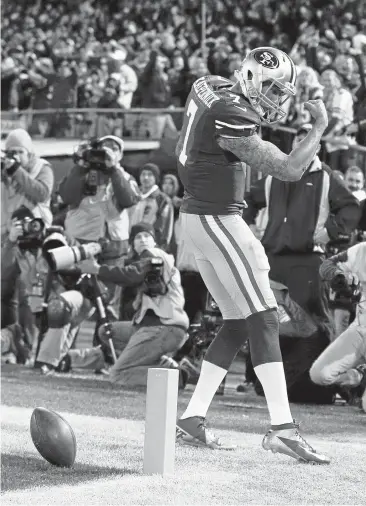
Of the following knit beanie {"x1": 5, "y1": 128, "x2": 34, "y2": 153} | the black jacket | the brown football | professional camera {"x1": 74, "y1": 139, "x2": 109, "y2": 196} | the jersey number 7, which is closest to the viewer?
the brown football

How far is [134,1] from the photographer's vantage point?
1043 inches

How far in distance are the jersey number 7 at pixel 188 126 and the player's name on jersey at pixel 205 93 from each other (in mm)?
62

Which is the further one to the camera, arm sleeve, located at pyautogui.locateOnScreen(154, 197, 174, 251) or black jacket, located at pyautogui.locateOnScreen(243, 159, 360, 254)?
arm sleeve, located at pyautogui.locateOnScreen(154, 197, 174, 251)

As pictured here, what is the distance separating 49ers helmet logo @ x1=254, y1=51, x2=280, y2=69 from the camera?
19.0 ft

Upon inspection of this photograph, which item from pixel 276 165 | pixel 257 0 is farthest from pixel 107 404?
pixel 257 0

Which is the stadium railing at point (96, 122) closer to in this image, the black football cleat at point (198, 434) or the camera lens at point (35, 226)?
the camera lens at point (35, 226)

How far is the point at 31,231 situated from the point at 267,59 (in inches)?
205

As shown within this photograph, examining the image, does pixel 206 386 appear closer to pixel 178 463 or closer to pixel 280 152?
pixel 178 463

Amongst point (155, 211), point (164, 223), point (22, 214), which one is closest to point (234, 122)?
point (22, 214)

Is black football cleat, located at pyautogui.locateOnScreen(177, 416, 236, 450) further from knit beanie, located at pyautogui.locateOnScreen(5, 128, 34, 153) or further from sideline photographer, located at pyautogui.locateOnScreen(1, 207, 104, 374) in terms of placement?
knit beanie, located at pyautogui.locateOnScreen(5, 128, 34, 153)

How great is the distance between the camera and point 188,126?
19.7ft

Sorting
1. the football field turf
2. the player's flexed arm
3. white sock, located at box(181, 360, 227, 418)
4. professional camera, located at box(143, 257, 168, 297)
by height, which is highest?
the player's flexed arm

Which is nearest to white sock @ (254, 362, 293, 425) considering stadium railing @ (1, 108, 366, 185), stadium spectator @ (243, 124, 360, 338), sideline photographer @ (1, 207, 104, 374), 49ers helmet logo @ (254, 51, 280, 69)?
49ers helmet logo @ (254, 51, 280, 69)

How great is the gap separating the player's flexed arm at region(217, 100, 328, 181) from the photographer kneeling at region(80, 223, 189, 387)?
3.70 metres
